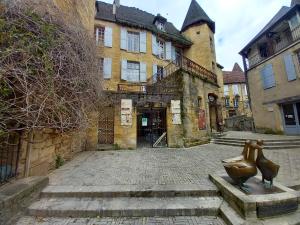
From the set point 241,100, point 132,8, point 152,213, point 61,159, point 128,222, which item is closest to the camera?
point 128,222

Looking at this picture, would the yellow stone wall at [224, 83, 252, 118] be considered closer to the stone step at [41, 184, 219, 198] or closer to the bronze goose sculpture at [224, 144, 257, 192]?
the bronze goose sculpture at [224, 144, 257, 192]

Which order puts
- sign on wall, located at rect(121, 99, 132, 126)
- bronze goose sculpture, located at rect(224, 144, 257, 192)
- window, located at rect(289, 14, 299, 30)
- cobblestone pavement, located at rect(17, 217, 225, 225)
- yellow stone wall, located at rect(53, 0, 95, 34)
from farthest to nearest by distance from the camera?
1. window, located at rect(289, 14, 299, 30)
2. sign on wall, located at rect(121, 99, 132, 126)
3. yellow stone wall, located at rect(53, 0, 95, 34)
4. bronze goose sculpture, located at rect(224, 144, 257, 192)
5. cobblestone pavement, located at rect(17, 217, 225, 225)

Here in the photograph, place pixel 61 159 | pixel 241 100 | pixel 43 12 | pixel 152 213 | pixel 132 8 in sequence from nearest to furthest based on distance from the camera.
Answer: pixel 152 213
pixel 43 12
pixel 61 159
pixel 132 8
pixel 241 100

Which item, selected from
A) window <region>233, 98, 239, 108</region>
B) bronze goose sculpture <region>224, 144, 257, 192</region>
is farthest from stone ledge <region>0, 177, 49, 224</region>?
window <region>233, 98, 239, 108</region>

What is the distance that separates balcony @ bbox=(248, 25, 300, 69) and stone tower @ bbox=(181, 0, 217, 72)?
320 cm

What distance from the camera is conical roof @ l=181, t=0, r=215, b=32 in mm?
14805

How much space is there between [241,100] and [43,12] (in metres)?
27.9

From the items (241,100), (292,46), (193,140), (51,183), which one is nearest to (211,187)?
(51,183)

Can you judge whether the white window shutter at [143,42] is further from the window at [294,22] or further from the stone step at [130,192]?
the stone step at [130,192]

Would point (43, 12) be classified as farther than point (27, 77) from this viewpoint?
Yes

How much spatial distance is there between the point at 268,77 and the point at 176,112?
7463mm

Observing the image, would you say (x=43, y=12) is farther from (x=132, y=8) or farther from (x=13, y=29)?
(x=132, y=8)

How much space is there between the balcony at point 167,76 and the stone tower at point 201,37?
240cm

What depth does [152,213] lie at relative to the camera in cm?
255
